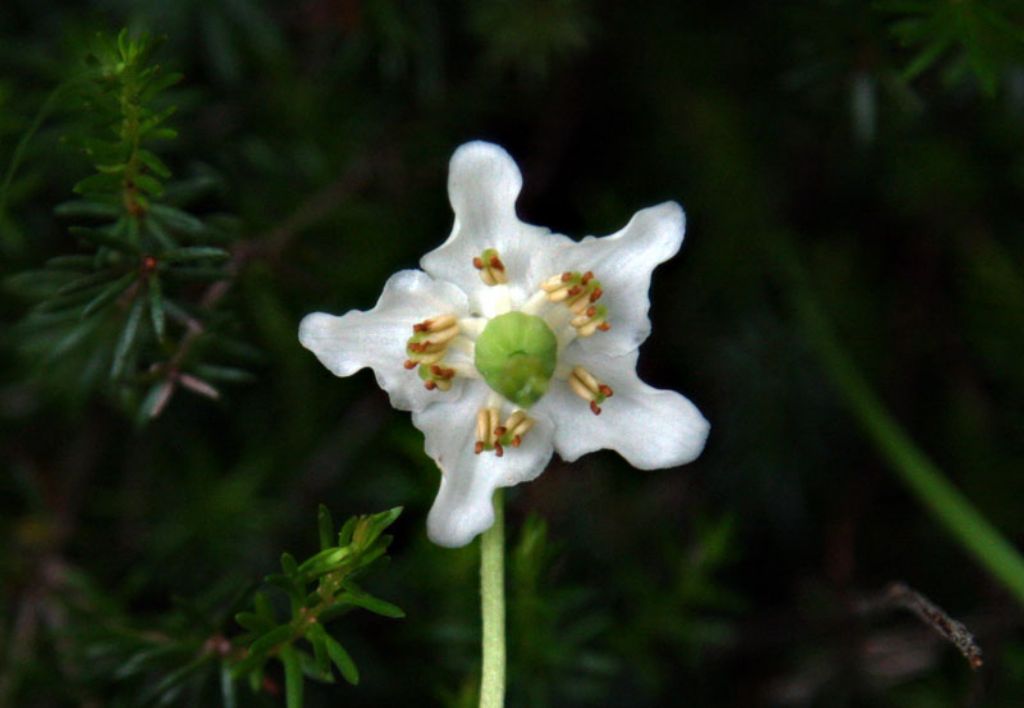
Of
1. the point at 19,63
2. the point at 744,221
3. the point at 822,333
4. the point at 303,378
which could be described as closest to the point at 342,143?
the point at 303,378

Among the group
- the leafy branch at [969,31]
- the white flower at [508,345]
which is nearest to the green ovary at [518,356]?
the white flower at [508,345]

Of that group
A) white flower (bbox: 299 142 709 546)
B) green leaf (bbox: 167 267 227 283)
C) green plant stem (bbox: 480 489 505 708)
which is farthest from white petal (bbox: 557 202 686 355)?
green leaf (bbox: 167 267 227 283)

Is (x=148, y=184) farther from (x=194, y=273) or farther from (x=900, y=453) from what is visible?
(x=900, y=453)

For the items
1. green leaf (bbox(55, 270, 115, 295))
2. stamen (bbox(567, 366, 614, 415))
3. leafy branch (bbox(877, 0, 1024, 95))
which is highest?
leafy branch (bbox(877, 0, 1024, 95))

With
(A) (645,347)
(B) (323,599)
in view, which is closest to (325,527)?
(B) (323,599)

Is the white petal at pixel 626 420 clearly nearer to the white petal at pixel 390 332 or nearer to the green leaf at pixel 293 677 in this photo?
the white petal at pixel 390 332

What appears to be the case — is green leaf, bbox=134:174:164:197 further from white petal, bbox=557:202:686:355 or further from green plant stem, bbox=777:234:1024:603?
green plant stem, bbox=777:234:1024:603

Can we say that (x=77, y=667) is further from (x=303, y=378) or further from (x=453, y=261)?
(x=453, y=261)
